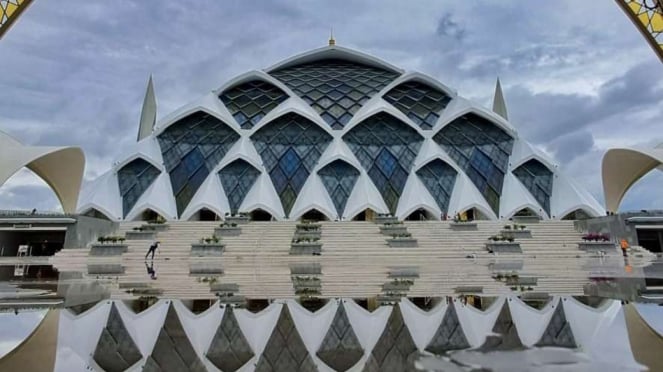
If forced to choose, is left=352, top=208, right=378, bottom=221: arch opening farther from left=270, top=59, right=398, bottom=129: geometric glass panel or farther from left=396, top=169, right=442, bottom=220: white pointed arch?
left=270, top=59, right=398, bottom=129: geometric glass panel

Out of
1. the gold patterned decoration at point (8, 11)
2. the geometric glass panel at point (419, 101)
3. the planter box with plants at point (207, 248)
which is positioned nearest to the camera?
the gold patterned decoration at point (8, 11)

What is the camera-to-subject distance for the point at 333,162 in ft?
106

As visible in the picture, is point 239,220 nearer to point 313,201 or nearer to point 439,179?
point 313,201

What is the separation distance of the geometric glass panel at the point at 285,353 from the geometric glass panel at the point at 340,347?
0.17m

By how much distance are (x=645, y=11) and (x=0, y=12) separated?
28001 mm

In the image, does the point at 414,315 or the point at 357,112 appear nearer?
the point at 414,315

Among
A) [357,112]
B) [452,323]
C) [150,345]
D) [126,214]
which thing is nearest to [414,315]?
[452,323]

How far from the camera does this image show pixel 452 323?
5297mm

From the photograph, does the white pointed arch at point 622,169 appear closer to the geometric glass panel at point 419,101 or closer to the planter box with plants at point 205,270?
the geometric glass panel at point 419,101

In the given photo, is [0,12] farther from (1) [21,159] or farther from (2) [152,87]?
(2) [152,87]

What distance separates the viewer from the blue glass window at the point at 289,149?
1251 inches

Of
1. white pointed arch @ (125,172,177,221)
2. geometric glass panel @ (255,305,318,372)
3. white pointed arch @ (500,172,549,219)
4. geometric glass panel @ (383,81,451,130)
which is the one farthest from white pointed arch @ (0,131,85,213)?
white pointed arch @ (500,172,549,219)

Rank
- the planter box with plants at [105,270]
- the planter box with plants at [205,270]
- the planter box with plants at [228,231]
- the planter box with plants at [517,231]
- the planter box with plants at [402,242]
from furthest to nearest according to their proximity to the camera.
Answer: the planter box with plants at [228,231], the planter box with plants at [517,231], the planter box with plants at [402,242], the planter box with plants at [105,270], the planter box with plants at [205,270]

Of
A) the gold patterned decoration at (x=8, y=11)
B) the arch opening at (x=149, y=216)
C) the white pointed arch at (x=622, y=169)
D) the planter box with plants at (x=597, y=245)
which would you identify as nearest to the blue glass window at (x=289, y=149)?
the arch opening at (x=149, y=216)
